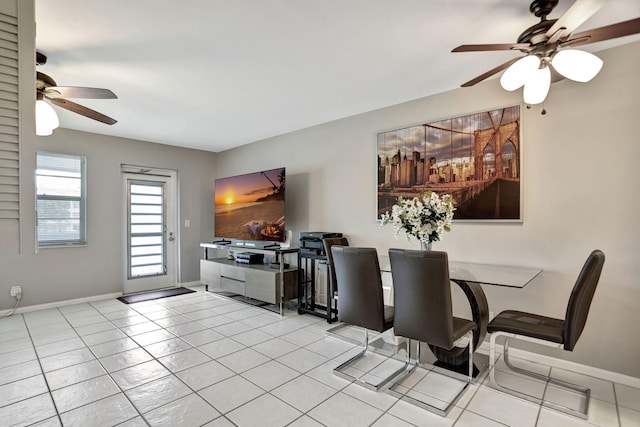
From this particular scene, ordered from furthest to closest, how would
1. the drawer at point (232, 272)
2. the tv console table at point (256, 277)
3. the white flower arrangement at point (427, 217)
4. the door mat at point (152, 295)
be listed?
the door mat at point (152, 295)
the drawer at point (232, 272)
the tv console table at point (256, 277)
the white flower arrangement at point (427, 217)

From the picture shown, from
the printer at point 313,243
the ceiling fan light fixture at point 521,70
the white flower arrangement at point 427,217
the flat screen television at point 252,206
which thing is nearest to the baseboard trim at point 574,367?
the white flower arrangement at point 427,217

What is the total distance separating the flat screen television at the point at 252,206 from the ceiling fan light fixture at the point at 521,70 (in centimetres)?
278

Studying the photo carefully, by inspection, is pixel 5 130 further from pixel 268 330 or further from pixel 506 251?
pixel 506 251

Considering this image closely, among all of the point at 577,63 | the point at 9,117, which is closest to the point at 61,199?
the point at 9,117

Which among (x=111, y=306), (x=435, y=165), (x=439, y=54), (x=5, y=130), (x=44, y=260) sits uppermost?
(x=439, y=54)

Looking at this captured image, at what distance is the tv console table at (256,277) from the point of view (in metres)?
3.99

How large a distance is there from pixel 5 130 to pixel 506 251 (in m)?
3.22

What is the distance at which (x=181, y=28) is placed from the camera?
2.11m

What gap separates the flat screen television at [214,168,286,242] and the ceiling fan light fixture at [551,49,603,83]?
9.96 feet

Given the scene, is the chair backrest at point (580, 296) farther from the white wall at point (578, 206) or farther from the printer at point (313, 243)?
the printer at point (313, 243)

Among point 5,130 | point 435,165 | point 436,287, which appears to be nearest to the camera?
point 5,130

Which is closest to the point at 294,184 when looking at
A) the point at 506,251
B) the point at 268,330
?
the point at 268,330

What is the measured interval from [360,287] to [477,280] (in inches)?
32.1

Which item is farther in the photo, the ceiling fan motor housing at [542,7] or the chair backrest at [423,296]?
the chair backrest at [423,296]
